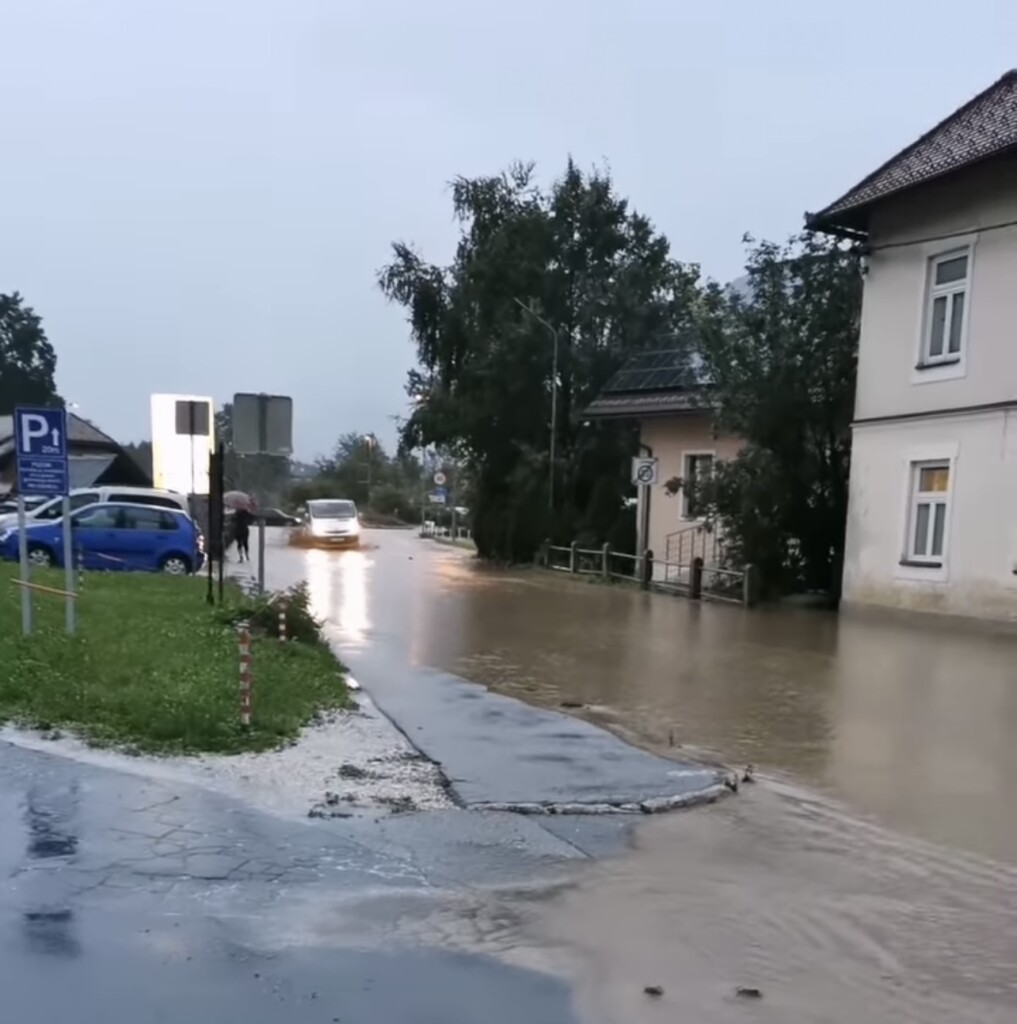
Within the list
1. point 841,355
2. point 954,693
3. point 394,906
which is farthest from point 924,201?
point 394,906

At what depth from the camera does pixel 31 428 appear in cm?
1220

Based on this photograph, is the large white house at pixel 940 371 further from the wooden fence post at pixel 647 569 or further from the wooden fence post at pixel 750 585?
the wooden fence post at pixel 647 569

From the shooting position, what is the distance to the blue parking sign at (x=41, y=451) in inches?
477

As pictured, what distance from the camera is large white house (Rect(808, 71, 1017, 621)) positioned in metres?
17.5

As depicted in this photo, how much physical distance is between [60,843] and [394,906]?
2.01m

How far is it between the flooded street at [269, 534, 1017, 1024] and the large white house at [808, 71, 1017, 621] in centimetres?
158

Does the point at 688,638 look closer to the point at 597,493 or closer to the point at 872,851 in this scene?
the point at 872,851

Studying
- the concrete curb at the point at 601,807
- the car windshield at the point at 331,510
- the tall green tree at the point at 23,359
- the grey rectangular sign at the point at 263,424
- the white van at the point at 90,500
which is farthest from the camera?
the tall green tree at the point at 23,359

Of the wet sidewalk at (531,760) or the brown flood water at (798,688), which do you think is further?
the brown flood water at (798,688)

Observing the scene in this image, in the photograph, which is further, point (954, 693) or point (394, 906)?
point (954, 693)

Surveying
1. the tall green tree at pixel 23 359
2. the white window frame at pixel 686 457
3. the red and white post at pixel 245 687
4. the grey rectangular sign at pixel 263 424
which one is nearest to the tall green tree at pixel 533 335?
the white window frame at pixel 686 457

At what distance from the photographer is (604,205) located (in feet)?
128

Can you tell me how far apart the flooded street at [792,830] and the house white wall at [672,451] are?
1192cm

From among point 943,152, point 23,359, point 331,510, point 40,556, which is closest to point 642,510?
point 943,152
